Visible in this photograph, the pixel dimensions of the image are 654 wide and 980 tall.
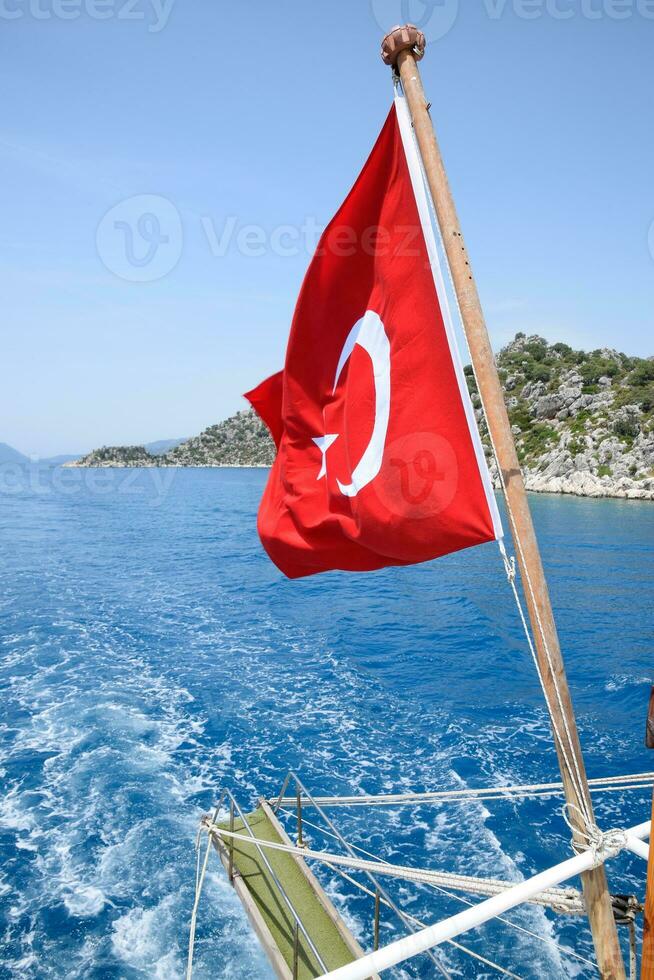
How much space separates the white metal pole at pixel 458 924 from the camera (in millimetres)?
3877

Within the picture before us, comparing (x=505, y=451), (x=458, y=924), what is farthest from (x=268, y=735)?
(x=505, y=451)

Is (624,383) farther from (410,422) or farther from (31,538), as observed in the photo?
(410,422)

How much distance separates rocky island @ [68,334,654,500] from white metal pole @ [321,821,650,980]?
73105 millimetres

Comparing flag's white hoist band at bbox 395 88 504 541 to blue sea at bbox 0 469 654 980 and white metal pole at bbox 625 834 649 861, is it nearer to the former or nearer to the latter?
white metal pole at bbox 625 834 649 861

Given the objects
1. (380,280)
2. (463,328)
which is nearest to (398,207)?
(380,280)

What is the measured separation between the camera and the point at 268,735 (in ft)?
59.0

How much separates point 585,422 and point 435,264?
3970 inches

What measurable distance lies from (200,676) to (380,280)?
64.8 ft

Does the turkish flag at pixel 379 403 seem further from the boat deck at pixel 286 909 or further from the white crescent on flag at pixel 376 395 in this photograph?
the boat deck at pixel 286 909

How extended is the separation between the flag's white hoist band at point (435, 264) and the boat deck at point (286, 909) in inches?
233

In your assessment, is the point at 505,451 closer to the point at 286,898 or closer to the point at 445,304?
the point at 445,304

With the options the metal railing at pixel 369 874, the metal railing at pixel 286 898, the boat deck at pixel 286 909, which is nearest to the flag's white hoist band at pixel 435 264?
the metal railing at pixel 369 874

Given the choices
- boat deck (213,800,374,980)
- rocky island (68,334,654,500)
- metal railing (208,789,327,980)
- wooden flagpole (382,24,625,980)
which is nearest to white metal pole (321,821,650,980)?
wooden flagpole (382,24,625,980)

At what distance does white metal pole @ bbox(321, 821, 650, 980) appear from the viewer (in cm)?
388
